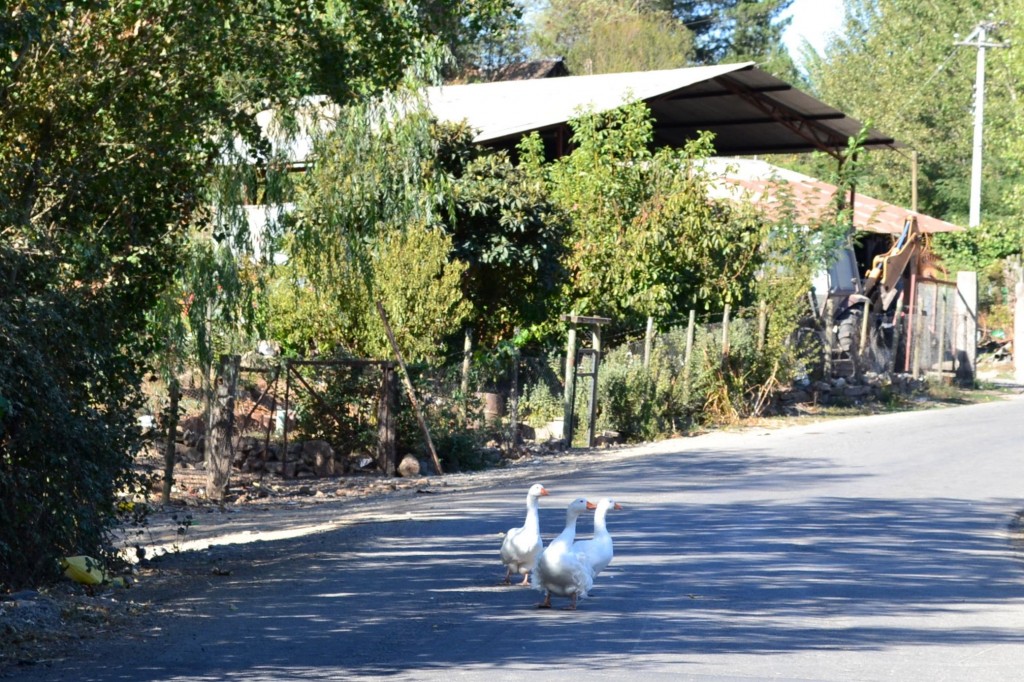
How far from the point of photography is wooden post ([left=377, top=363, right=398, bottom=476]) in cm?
1855

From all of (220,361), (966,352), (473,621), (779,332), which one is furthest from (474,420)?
(966,352)

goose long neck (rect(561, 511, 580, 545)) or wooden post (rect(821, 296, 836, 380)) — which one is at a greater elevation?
wooden post (rect(821, 296, 836, 380))

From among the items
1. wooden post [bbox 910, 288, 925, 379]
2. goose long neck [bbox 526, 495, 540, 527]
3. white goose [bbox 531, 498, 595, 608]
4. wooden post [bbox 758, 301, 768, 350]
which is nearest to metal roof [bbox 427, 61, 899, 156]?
wooden post [bbox 910, 288, 925, 379]

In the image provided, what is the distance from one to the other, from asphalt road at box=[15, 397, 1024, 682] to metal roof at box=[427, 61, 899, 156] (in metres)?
14.7

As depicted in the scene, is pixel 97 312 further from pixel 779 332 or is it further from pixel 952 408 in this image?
pixel 952 408

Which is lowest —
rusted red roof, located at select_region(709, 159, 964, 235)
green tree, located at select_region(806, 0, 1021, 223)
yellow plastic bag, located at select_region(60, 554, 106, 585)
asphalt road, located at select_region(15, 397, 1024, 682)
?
asphalt road, located at select_region(15, 397, 1024, 682)

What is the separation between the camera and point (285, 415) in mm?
17875

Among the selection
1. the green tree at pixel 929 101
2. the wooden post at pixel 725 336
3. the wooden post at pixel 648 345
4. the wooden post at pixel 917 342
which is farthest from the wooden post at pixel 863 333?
the green tree at pixel 929 101

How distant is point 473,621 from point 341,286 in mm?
10213

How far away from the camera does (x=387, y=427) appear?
61.2 ft

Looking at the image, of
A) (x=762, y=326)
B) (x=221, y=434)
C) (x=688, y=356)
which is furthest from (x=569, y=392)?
(x=221, y=434)

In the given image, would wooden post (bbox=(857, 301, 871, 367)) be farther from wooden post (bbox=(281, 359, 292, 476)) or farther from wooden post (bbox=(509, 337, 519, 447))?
wooden post (bbox=(281, 359, 292, 476))

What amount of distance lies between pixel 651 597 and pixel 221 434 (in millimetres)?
7674

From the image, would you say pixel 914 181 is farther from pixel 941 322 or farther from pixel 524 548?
pixel 524 548
